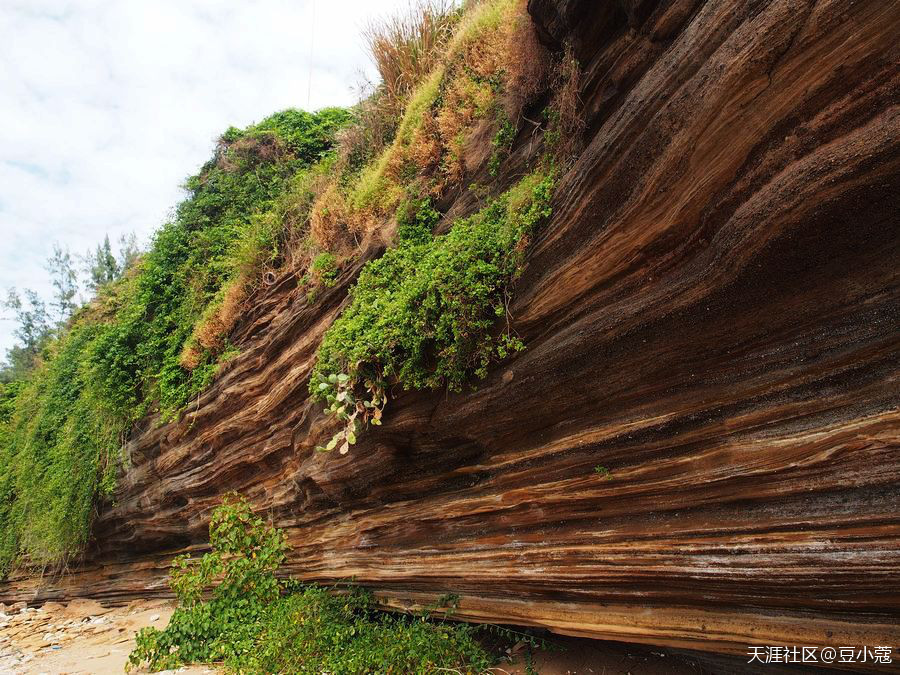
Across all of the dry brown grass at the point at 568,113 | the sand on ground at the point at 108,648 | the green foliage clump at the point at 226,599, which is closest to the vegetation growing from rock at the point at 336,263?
the dry brown grass at the point at 568,113

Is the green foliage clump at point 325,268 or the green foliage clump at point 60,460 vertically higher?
the green foliage clump at point 325,268

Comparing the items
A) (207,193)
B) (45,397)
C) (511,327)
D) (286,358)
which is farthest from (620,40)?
(45,397)

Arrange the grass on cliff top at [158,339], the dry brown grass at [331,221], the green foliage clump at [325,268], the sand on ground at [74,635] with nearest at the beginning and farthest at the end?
the sand on ground at [74,635] → the green foliage clump at [325,268] → the dry brown grass at [331,221] → the grass on cliff top at [158,339]

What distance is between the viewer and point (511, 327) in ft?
13.0

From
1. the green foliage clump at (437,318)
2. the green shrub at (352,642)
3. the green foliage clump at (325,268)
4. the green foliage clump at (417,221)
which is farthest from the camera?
the green foliage clump at (325,268)

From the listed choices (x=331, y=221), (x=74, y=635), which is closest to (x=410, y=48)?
(x=331, y=221)

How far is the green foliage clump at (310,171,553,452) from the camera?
4.04m

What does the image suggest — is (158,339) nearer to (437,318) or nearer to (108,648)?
(108,648)

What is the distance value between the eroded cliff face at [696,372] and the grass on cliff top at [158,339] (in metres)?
4.92

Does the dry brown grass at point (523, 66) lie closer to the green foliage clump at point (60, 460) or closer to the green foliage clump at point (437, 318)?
the green foliage clump at point (437, 318)

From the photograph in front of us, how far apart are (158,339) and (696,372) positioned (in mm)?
8862

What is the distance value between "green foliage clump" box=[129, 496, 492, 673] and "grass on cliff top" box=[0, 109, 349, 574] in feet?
8.90

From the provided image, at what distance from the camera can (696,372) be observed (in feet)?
10.2

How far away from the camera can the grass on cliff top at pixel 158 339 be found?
27.6ft
